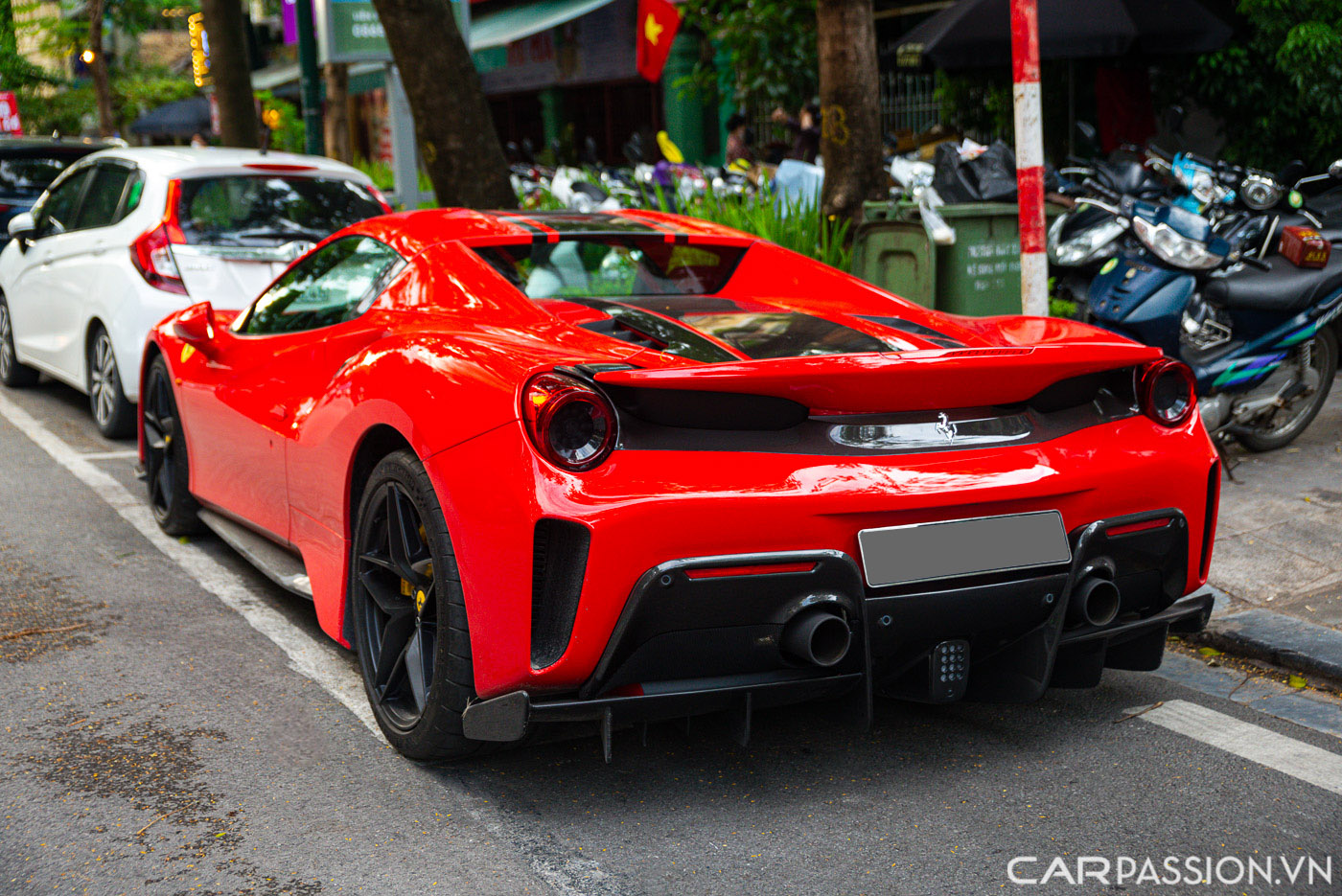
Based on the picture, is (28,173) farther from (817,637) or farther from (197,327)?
(817,637)

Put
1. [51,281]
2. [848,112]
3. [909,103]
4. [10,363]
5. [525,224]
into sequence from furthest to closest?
1. [909,103]
2. [10,363]
3. [848,112]
4. [51,281]
5. [525,224]

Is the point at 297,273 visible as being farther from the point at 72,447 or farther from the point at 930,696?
the point at 72,447

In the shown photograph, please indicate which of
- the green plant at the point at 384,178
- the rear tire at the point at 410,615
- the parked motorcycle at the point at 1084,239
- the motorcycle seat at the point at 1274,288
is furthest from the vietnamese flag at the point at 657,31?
the rear tire at the point at 410,615

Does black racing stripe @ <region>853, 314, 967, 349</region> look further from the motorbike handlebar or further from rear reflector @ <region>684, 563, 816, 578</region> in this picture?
the motorbike handlebar

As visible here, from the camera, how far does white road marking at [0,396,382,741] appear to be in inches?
153

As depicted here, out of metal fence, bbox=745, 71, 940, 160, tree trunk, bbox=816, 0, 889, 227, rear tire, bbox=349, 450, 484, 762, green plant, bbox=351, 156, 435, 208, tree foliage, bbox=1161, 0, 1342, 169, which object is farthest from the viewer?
green plant, bbox=351, 156, 435, 208

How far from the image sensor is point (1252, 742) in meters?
3.41

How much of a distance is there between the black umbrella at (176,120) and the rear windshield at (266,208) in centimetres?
2577

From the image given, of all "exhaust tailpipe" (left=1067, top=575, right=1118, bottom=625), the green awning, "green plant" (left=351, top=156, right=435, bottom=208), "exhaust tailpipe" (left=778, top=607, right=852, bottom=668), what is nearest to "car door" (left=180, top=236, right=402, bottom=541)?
"exhaust tailpipe" (left=778, top=607, right=852, bottom=668)

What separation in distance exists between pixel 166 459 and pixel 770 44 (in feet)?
34.2

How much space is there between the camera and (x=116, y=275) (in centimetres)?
724

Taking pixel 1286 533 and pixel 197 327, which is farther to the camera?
pixel 1286 533

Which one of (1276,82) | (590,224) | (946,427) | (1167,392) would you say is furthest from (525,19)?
(946,427)

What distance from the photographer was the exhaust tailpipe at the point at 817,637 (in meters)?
2.78
